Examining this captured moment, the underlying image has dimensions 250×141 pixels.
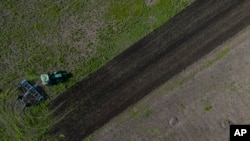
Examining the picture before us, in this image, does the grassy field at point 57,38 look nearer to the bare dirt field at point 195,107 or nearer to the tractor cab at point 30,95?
the tractor cab at point 30,95

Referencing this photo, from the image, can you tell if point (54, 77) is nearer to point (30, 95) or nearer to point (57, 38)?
point (30, 95)

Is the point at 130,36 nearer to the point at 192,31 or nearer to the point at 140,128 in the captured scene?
the point at 192,31

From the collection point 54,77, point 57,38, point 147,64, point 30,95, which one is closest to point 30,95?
point 30,95

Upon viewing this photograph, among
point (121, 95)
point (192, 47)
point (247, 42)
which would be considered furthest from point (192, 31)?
point (121, 95)

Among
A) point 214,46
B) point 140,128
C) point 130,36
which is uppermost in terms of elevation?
point 130,36

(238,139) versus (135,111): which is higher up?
(135,111)

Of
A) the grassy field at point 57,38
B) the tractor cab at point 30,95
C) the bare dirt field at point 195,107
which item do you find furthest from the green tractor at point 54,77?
the bare dirt field at point 195,107
